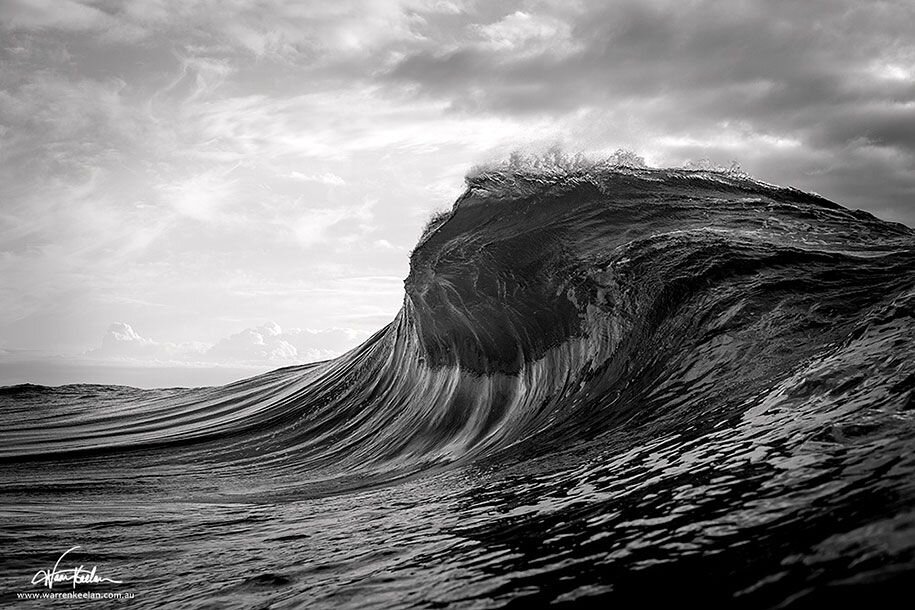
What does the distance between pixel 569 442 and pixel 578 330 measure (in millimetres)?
1658

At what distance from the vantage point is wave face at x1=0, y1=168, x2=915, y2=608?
1749 millimetres

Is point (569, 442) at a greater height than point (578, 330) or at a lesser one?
lesser

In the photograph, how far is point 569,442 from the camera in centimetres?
379

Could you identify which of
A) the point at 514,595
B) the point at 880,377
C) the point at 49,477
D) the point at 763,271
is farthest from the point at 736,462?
the point at 49,477

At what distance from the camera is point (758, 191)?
646cm

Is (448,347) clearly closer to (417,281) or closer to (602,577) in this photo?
(417,281)
